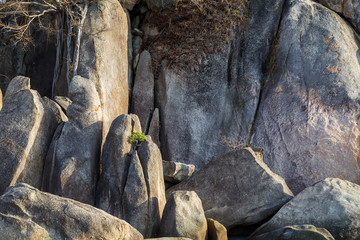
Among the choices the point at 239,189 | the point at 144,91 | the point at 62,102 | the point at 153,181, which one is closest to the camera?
the point at 153,181

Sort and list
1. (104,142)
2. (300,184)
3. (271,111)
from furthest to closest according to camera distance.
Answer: (271,111)
(300,184)
(104,142)

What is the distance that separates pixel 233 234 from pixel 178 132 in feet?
18.2

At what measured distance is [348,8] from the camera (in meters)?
21.4

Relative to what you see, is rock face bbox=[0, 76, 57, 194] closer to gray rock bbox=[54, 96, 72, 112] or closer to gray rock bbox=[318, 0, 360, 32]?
gray rock bbox=[54, 96, 72, 112]

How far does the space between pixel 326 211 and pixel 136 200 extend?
188 inches

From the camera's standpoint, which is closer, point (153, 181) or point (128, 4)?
point (153, 181)

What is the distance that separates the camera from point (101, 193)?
45.4ft

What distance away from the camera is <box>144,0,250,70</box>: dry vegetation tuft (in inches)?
825

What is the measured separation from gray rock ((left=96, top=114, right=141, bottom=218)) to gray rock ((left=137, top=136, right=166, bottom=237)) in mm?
416

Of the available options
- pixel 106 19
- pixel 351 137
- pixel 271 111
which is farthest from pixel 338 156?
pixel 106 19

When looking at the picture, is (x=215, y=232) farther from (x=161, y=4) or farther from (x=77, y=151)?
(x=161, y=4)

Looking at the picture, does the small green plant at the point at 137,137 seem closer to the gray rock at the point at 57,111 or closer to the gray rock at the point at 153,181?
the gray rock at the point at 153,181

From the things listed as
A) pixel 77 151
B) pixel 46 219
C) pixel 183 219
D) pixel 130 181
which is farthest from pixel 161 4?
pixel 46 219

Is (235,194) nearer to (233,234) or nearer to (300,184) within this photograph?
(233,234)
